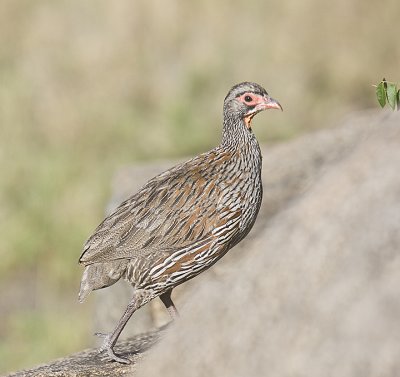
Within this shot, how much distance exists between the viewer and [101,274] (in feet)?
24.6

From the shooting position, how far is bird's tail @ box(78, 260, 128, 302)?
747 centimetres

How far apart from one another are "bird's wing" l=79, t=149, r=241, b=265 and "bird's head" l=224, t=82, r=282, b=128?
549 mm

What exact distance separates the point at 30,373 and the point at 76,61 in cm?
1122

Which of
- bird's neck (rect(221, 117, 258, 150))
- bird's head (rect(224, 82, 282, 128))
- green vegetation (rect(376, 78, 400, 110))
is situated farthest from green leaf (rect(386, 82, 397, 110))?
bird's neck (rect(221, 117, 258, 150))

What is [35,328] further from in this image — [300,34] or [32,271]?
[300,34]

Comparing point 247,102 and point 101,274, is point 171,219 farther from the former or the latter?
point 247,102

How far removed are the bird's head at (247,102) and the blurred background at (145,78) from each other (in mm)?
6382

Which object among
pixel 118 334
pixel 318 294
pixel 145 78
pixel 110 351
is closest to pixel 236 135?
pixel 118 334

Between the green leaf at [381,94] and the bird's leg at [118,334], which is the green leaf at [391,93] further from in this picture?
the bird's leg at [118,334]

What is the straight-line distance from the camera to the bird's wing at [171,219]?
7.24m

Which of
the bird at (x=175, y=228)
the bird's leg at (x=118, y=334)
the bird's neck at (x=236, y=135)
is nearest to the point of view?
the bird's leg at (x=118, y=334)

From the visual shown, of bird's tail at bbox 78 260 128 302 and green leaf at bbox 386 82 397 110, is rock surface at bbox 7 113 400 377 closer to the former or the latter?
green leaf at bbox 386 82 397 110

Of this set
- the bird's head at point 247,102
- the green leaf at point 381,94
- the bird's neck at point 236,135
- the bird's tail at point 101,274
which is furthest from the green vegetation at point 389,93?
the bird's tail at point 101,274

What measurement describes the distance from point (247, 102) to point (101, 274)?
1632mm
